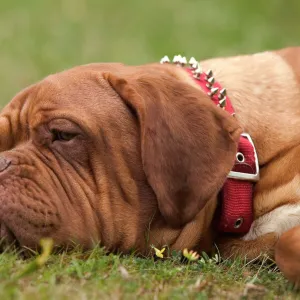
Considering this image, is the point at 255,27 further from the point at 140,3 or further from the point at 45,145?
the point at 45,145

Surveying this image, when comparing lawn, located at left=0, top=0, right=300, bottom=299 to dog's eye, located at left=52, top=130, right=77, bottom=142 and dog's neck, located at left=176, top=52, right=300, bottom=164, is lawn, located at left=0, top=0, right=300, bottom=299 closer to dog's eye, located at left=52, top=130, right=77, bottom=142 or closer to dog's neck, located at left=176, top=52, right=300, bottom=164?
dog's neck, located at left=176, top=52, right=300, bottom=164

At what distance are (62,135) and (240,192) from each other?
909mm

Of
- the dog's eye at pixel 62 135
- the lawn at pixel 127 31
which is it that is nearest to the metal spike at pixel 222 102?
the dog's eye at pixel 62 135

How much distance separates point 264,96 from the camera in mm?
4723

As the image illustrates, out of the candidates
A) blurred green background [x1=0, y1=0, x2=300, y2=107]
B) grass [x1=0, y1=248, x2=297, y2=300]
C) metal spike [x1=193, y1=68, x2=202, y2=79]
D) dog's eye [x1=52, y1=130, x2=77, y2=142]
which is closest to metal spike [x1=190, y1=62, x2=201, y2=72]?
metal spike [x1=193, y1=68, x2=202, y2=79]

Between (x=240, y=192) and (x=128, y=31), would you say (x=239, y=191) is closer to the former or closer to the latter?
(x=240, y=192)

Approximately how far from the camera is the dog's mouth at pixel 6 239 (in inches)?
153

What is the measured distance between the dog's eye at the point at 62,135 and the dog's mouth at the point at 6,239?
1.68 feet

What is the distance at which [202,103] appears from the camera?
13.8 ft

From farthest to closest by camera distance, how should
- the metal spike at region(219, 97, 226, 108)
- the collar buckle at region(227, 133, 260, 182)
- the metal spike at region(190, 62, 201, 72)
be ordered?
the metal spike at region(190, 62, 201, 72) < the metal spike at region(219, 97, 226, 108) < the collar buckle at region(227, 133, 260, 182)

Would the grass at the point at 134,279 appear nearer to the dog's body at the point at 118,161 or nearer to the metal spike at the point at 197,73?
the dog's body at the point at 118,161

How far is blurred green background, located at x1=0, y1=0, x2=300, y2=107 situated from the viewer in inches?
401

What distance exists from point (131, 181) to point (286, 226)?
32.2 inches

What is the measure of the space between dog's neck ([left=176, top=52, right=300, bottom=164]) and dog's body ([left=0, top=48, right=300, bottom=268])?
13.1 inches
